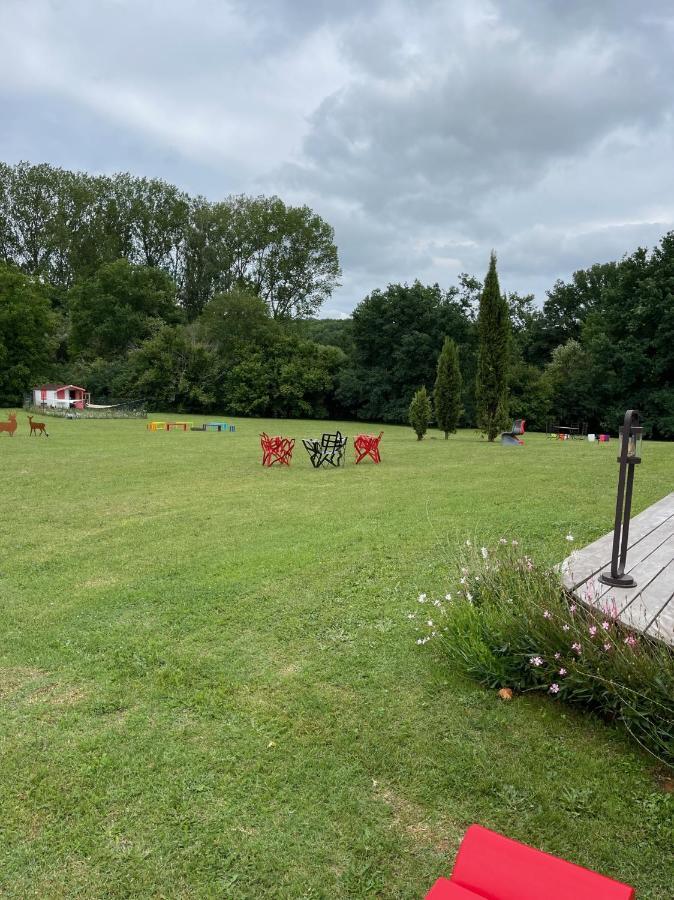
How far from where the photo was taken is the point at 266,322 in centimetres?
4059

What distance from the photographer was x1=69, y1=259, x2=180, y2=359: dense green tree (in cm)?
4475

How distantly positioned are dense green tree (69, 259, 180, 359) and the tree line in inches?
5.5

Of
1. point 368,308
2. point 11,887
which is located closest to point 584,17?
point 11,887

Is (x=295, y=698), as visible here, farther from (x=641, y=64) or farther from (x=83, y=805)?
(x=641, y=64)

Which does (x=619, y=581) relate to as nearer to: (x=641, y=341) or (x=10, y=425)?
(x=10, y=425)

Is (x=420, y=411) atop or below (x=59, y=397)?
below

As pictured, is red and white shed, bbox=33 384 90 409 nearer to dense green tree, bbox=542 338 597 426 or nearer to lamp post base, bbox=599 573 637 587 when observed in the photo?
dense green tree, bbox=542 338 597 426

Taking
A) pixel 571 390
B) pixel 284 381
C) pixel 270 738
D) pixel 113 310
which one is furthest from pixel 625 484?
pixel 113 310

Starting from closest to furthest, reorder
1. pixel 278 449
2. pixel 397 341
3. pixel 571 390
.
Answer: pixel 278 449
pixel 571 390
pixel 397 341

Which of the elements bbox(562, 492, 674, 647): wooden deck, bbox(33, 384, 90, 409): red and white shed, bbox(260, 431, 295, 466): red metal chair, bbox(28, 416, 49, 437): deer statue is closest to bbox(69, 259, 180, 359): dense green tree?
bbox(33, 384, 90, 409): red and white shed

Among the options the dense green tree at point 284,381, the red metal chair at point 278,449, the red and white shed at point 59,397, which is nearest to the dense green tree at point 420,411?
the red metal chair at point 278,449

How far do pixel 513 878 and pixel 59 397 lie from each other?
40.5 meters

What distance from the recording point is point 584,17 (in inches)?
309

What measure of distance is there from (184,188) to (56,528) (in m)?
55.4
